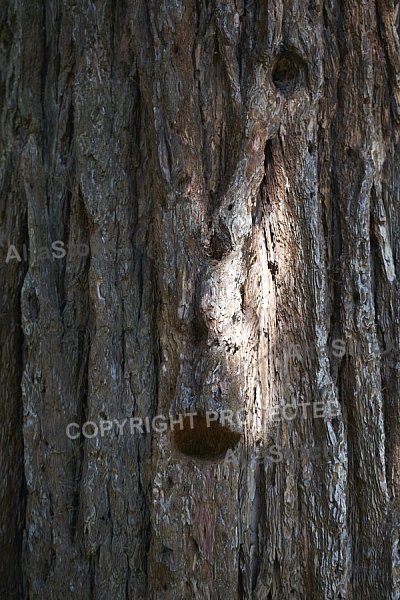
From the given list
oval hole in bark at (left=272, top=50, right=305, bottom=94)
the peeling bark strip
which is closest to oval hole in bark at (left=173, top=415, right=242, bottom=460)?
the peeling bark strip

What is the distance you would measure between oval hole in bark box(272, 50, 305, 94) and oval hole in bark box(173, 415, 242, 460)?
108 cm

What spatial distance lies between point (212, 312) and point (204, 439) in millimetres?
396

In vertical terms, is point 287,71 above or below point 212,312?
above

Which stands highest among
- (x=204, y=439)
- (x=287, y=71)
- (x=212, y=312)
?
(x=287, y=71)

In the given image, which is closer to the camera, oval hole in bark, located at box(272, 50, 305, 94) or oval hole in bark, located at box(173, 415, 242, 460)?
oval hole in bark, located at box(173, 415, 242, 460)

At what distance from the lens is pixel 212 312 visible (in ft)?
6.10

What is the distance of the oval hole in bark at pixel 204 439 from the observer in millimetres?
1863

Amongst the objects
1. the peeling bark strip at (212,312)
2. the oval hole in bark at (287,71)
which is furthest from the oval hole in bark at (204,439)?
the oval hole in bark at (287,71)

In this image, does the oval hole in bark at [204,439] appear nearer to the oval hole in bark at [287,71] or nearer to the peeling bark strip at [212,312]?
the peeling bark strip at [212,312]

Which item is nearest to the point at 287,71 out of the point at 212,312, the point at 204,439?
the point at 212,312

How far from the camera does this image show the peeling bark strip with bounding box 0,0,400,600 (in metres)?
1.89

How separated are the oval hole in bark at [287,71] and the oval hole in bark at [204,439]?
3.54 feet

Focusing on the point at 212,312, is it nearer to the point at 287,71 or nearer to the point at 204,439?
the point at 204,439

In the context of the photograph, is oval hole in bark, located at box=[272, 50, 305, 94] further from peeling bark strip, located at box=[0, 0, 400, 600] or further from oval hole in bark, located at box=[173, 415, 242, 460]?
oval hole in bark, located at box=[173, 415, 242, 460]
